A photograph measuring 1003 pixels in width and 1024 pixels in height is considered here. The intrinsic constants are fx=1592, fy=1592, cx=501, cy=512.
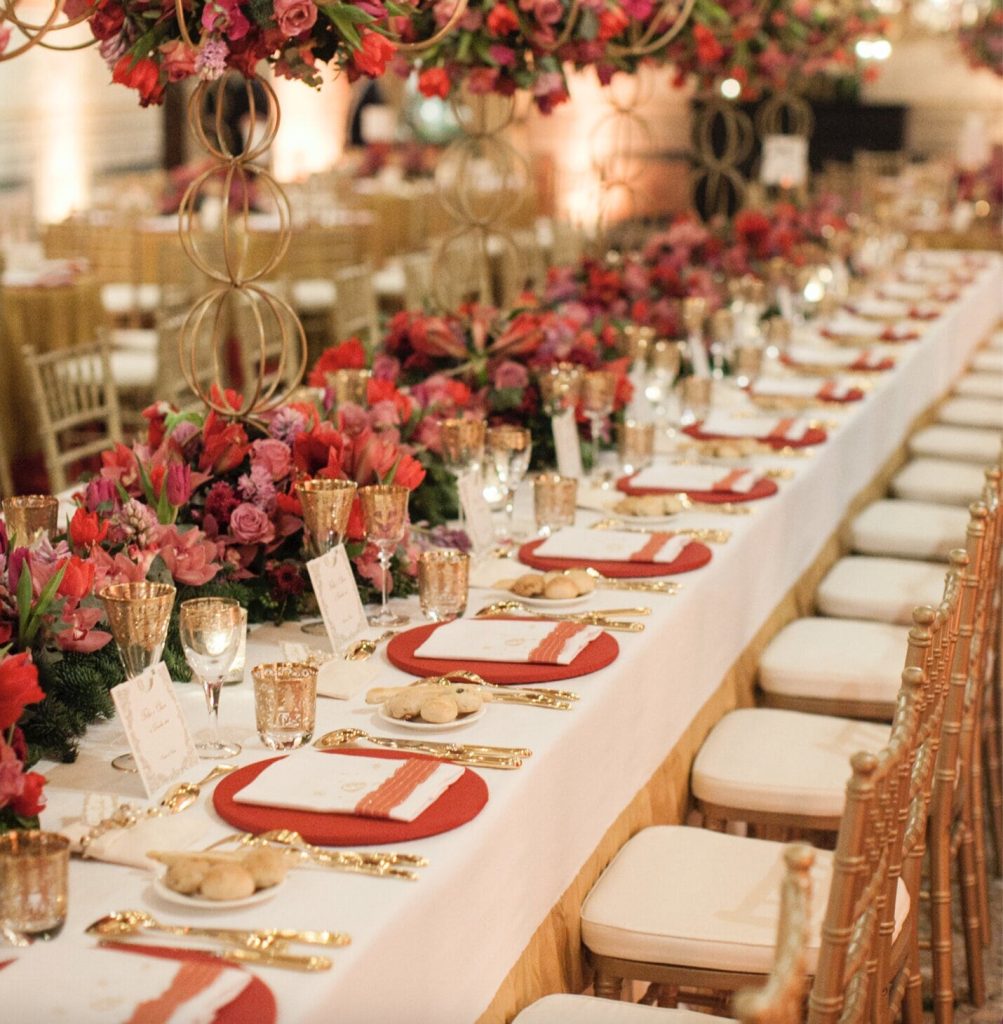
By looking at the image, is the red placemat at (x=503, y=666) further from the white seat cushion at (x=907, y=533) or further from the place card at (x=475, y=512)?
the white seat cushion at (x=907, y=533)

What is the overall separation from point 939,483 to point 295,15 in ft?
10.7

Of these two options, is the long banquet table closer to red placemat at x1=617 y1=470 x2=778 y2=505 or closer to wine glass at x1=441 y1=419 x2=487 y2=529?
red placemat at x1=617 y1=470 x2=778 y2=505

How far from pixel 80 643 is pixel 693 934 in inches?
33.2

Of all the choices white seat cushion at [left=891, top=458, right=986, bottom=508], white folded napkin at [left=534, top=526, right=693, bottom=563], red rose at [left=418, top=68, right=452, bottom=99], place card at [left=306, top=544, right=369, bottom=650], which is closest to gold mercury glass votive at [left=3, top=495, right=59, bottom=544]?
place card at [left=306, top=544, right=369, bottom=650]

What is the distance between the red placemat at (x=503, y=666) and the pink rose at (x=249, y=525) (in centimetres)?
24

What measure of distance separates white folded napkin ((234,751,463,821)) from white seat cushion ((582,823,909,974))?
0.42 m

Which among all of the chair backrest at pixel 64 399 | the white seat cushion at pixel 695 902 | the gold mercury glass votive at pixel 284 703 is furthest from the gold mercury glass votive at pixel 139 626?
the chair backrest at pixel 64 399

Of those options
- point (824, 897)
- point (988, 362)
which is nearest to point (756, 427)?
point (824, 897)

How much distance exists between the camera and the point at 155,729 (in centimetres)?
171

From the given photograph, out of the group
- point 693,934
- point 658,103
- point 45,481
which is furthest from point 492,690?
point 658,103

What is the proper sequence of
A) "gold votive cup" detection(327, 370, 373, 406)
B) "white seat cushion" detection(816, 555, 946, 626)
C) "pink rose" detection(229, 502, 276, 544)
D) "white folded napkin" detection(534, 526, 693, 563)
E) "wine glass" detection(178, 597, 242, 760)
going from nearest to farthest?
"wine glass" detection(178, 597, 242, 760) → "pink rose" detection(229, 502, 276, 544) → "white folded napkin" detection(534, 526, 693, 563) → "gold votive cup" detection(327, 370, 373, 406) → "white seat cushion" detection(816, 555, 946, 626)

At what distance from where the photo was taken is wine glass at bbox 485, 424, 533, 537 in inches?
105

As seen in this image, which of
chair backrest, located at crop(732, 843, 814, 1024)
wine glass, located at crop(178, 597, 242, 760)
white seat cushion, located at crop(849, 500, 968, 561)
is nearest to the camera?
chair backrest, located at crop(732, 843, 814, 1024)

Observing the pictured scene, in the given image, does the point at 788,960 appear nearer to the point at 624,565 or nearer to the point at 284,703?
the point at 284,703
